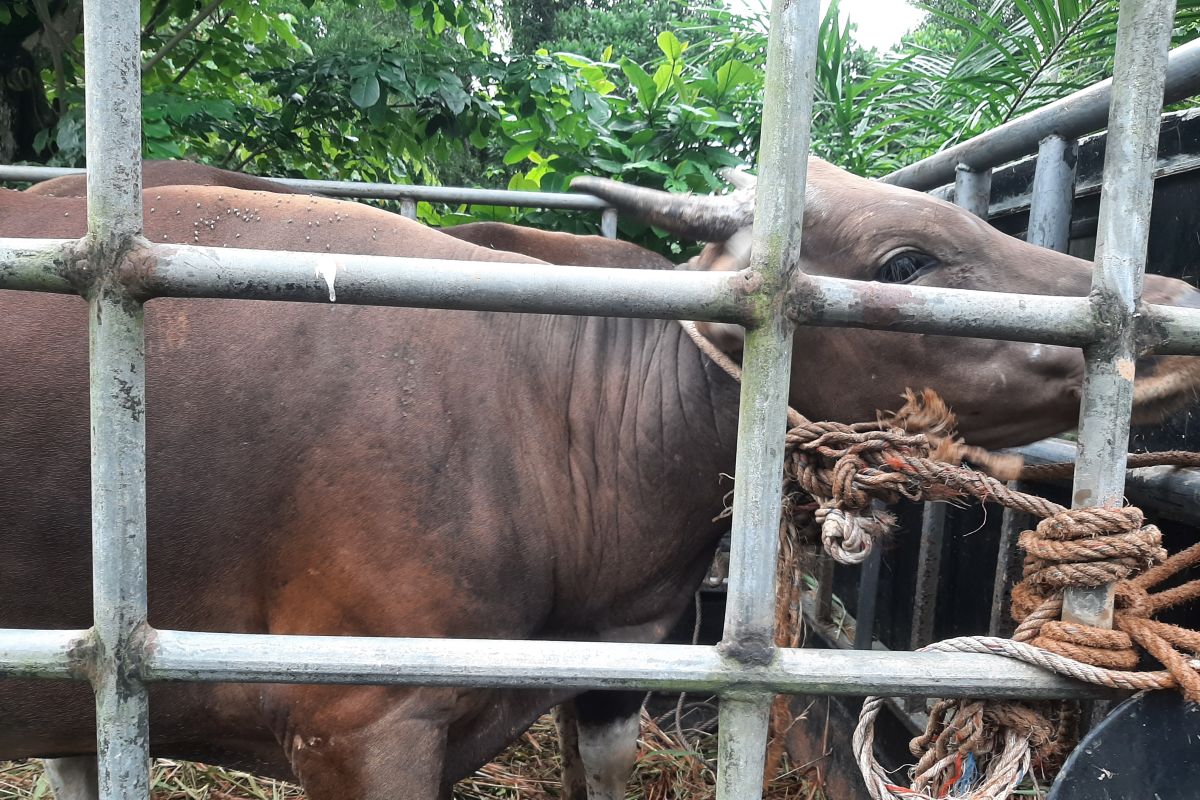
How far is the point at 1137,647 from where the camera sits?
4.53 feet

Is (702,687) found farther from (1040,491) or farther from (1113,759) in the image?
(1040,491)

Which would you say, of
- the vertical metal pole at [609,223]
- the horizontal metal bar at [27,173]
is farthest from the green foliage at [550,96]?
the horizontal metal bar at [27,173]

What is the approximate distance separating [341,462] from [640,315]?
3.34ft

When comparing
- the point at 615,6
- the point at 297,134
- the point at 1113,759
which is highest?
the point at 615,6

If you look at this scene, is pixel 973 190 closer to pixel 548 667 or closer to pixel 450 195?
pixel 548 667

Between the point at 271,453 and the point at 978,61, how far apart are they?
14.6 feet

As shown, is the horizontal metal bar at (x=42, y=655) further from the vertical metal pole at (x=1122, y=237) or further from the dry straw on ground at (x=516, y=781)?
the dry straw on ground at (x=516, y=781)

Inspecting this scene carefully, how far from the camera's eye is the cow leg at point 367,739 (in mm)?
1933

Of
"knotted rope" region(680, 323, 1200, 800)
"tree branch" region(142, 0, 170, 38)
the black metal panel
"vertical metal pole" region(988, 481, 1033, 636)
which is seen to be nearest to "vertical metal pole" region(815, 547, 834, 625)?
"vertical metal pole" region(988, 481, 1033, 636)

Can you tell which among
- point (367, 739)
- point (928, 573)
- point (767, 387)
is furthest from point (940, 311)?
point (928, 573)

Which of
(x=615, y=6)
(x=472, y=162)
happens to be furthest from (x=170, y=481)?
(x=615, y=6)

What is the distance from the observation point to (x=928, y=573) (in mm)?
2832

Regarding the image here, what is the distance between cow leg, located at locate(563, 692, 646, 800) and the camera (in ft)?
9.96

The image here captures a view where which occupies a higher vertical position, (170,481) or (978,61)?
(978,61)
